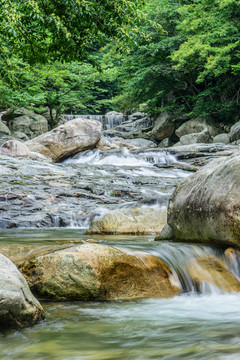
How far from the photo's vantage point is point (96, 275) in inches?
139

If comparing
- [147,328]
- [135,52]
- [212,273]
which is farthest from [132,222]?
[135,52]

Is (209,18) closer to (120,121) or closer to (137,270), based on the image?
(120,121)

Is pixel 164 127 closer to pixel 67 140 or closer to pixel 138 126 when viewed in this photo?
pixel 138 126

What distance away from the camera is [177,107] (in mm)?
26594

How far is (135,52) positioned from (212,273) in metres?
23.4

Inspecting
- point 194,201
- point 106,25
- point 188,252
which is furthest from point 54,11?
point 188,252

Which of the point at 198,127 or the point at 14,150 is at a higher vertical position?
the point at 198,127

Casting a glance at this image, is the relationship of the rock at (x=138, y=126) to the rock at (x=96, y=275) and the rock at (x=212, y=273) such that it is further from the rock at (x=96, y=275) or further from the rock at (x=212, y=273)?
the rock at (x=96, y=275)

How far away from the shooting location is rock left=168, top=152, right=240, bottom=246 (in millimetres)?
A: 4129

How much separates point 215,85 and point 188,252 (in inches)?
920

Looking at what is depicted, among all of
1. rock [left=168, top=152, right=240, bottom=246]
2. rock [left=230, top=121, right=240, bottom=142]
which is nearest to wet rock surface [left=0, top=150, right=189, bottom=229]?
rock [left=168, top=152, right=240, bottom=246]

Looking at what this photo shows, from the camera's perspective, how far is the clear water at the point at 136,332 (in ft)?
7.10

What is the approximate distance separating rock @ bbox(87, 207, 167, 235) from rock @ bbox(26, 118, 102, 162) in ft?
37.0

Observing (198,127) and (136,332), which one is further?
(198,127)
